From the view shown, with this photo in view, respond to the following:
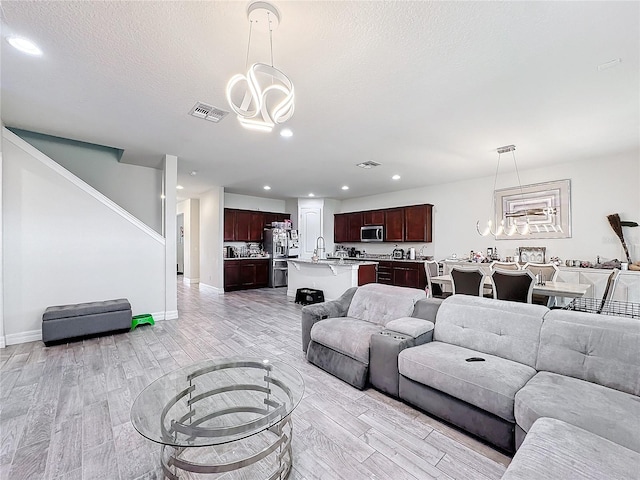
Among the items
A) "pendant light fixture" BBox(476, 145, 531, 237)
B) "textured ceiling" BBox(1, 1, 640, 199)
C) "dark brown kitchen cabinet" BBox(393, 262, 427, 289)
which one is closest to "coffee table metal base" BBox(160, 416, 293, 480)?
"textured ceiling" BBox(1, 1, 640, 199)

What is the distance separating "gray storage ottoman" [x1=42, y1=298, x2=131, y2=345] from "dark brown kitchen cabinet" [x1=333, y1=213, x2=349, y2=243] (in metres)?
6.37

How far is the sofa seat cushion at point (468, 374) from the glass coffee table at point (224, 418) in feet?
3.14

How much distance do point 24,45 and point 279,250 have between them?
282 inches

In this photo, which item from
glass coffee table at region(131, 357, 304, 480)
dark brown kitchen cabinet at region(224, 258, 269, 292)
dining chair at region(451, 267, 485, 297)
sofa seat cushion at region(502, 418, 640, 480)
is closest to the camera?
sofa seat cushion at region(502, 418, 640, 480)

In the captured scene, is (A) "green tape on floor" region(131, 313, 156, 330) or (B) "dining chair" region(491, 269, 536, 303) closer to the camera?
(B) "dining chair" region(491, 269, 536, 303)

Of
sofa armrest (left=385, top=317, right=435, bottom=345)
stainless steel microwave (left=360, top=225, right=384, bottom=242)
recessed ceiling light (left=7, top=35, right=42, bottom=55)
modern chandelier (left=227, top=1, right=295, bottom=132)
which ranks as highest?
recessed ceiling light (left=7, top=35, right=42, bottom=55)

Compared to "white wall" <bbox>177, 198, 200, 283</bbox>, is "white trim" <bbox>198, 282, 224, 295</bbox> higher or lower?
lower

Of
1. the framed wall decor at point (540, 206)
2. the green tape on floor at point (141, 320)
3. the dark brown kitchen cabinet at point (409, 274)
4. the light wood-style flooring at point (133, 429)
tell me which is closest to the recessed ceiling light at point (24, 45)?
the light wood-style flooring at point (133, 429)

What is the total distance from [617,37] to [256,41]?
2.69 meters

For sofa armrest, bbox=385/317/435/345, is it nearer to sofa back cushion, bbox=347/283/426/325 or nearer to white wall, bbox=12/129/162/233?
sofa back cushion, bbox=347/283/426/325

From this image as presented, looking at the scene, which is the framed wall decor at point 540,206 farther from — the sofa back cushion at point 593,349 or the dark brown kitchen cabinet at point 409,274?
the sofa back cushion at point 593,349

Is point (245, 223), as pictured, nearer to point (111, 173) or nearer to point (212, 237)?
point (212, 237)

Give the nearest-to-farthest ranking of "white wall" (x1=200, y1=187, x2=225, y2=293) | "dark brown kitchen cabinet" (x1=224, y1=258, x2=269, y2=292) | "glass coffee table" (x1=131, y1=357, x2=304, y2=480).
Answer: "glass coffee table" (x1=131, y1=357, x2=304, y2=480)
"white wall" (x1=200, y1=187, x2=225, y2=293)
"dark brown kitchen cabinet" (x1=224, y1=258, x2=269, y2=292)

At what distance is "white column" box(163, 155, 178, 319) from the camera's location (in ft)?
16.3
